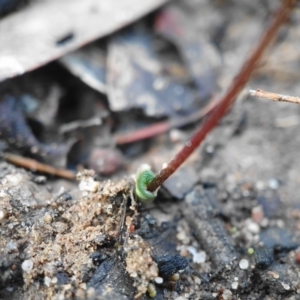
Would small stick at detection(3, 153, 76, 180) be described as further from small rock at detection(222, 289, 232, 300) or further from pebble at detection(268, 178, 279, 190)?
pebble at detection(268, 178, 279, 190)

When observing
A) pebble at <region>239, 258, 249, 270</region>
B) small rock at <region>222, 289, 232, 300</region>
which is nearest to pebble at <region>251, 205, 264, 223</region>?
pebble at <region>239, 258, 249, 270</region>

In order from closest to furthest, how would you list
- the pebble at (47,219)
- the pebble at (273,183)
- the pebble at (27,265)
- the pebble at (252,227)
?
the pebble at (27,265)
the pebble at (47,219)
the pebble at (252,227)
the pebble at (273,183)

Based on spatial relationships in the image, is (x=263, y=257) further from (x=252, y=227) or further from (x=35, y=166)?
(x=35, y=166)

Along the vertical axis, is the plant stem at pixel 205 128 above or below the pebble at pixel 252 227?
above

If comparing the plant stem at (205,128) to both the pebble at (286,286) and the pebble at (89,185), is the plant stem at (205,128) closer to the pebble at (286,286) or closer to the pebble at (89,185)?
the pebble at (89,185)

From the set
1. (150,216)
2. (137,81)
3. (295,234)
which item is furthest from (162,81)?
(295,234)

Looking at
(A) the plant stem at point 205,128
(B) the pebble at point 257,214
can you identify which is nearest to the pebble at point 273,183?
(B) the pebble at point 257,214

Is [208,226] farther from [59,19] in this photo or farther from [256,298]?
[59,19]
